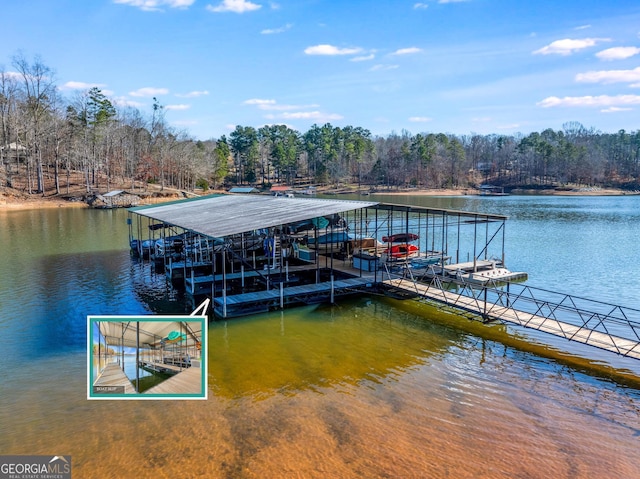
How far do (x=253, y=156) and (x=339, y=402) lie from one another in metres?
86.2

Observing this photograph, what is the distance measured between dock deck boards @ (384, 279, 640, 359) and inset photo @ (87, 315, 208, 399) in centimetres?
1034

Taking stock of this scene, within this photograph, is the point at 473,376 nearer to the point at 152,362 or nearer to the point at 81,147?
the point at 152,362

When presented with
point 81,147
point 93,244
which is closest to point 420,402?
point 93,244

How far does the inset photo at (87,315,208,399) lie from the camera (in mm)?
5504

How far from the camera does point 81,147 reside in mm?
65125

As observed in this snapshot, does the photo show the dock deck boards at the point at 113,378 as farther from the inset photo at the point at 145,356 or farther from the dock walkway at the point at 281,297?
the dock walkway at the point at 281,297

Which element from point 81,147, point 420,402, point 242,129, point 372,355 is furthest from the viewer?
point 242,129

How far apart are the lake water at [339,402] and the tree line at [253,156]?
54392 mm

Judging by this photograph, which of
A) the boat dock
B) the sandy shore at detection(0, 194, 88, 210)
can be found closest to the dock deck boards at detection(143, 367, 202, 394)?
the boat dock

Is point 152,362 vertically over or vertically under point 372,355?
over

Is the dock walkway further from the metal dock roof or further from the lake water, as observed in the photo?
the metal dock roof

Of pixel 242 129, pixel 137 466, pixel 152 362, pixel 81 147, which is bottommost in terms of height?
pixel 137 466

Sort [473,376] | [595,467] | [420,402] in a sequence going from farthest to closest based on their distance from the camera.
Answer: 1. [473,376]
2. [420,402]
3. [595,467]

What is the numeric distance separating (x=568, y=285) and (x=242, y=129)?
84.1 m
